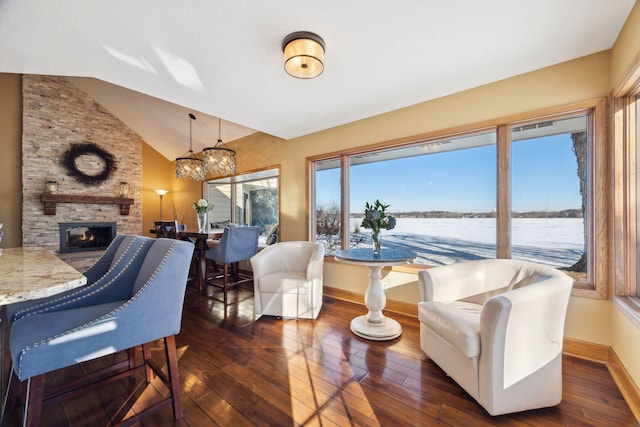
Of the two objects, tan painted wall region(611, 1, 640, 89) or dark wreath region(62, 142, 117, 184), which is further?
dark wreath region(62, 142, 117, 184)

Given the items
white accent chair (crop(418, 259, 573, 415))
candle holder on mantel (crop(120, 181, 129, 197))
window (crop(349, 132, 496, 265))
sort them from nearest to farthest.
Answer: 1. white accent chair (crop(418, 259, 573, 415))
2. window (crop(349, 132, 496, 265))
3. candle holder on mantel (crop(120, 181, 129, 197))

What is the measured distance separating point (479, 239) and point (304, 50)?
2.34 meters

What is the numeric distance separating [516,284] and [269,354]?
2.01 m

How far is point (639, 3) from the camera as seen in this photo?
1500 mm

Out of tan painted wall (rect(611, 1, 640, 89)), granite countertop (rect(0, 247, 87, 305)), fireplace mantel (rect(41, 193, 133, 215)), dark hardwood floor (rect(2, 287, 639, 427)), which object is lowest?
dark hardwood floor (rect(2, 287, 639, 427))

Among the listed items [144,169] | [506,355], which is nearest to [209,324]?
[506,355]

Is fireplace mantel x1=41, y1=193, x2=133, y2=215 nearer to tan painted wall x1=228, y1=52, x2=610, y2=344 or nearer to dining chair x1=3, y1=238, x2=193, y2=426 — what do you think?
tan painted wall x1=228, y1=52, x2=610, y2=344

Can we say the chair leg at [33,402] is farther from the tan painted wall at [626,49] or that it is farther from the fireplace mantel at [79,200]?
the fireplace mantel at [79,200]

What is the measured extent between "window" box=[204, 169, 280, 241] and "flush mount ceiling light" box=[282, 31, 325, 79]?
267 centimetres

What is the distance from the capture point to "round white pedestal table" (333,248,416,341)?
231 cm

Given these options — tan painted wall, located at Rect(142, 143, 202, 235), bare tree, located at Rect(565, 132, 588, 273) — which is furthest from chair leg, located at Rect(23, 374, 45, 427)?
tan painted wall, located at Rect(142, 143, 202, 235)

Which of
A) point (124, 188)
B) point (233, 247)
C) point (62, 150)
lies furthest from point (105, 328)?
point (62, 150)

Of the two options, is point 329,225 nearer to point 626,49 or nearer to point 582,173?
point 582,173

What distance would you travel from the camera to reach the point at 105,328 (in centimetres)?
124
